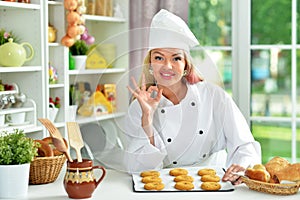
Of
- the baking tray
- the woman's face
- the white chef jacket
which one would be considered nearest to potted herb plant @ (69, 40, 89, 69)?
the white chef jacket

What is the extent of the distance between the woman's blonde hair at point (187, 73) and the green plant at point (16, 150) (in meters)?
0.49

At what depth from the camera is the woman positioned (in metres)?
2.26

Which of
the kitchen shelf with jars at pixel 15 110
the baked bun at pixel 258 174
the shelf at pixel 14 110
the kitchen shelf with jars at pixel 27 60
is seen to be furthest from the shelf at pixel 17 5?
the baked bun at pixel 258 174

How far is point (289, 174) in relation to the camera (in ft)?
6.55

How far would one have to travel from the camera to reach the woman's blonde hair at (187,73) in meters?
2.27

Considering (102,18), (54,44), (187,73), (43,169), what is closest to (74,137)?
(43,169)

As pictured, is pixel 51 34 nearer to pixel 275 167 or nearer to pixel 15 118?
pixel 15 118

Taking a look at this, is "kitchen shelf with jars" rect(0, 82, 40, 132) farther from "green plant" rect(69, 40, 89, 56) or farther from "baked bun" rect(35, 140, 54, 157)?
"baked bun" rect(35, 140, 54, 157)

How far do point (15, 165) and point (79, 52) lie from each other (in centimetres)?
176

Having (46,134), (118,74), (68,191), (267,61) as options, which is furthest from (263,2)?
(68,191)

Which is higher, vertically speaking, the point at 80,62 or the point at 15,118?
the point at 80,62

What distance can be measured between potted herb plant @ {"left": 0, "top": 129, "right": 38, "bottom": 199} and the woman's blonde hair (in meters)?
0.50

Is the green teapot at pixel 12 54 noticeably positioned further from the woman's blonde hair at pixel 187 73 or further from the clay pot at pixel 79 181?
the clay pot at pixel 79 181

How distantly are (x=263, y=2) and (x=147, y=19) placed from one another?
702 mm
